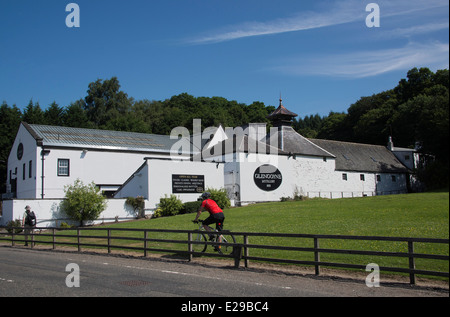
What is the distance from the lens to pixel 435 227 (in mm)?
16125

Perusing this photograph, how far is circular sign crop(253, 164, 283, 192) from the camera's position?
3859 cm

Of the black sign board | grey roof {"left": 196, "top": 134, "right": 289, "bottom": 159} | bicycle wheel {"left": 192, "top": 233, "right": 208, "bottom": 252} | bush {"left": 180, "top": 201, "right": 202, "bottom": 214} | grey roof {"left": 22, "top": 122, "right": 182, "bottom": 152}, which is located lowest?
bicycle wheel {"left": 192, "top": 233, "right": 208, "bottom": 252}

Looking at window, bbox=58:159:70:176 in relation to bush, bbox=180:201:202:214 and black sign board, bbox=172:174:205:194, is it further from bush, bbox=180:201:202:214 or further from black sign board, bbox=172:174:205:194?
bush, bbox=180:201:202:214

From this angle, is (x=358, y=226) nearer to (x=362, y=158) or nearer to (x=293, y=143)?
(x=293, y=143)

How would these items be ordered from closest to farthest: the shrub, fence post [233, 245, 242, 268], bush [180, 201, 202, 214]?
fence post [233, 245, 242, 268] → bush [180, 201, 202, 214] → the shrub

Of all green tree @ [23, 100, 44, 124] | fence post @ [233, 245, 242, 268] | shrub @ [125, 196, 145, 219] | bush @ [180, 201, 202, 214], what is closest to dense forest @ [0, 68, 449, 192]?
green tree @ [23, 100, 44, 124]

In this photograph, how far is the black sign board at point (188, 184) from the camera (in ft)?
115

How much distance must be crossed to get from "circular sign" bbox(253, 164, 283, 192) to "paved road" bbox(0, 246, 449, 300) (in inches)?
981

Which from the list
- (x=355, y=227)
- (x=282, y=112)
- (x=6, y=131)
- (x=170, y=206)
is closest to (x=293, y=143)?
(x=282, y=112)

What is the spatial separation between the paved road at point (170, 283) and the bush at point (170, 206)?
58.7 feet

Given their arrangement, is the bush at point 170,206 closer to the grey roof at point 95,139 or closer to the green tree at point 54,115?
the grey roof at point 95,139

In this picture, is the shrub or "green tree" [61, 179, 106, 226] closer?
"green tree" [61, 179, 106, 226]

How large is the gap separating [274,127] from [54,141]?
2382cm

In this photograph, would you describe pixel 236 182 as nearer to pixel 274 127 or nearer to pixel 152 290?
pixel 274 127
